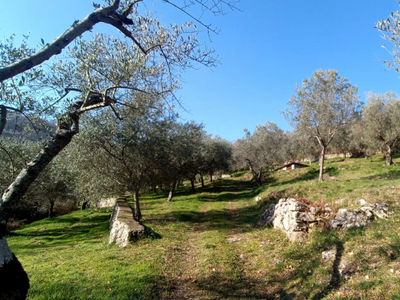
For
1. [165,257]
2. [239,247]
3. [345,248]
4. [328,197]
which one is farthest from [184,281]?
[328,197]

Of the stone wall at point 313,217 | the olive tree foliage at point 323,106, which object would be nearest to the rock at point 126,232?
the stone wall at point 313,217

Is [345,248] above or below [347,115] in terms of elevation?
below

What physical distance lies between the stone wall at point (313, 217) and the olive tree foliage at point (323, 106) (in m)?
11.2

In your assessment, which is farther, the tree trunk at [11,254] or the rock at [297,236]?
the rock at [297,236]

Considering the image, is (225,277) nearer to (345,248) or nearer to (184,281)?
(184,281)

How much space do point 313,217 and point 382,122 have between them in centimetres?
2770

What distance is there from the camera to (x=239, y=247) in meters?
10.4

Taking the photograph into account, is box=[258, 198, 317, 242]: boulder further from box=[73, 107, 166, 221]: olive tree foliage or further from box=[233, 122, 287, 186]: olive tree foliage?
box=[233, 122, 287, 186]: olive tree foliage

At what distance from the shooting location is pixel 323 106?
2081 cm

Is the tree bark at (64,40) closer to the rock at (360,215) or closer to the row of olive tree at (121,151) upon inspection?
the row of olive tree at (121,151)

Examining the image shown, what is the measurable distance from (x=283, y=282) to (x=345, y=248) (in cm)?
252

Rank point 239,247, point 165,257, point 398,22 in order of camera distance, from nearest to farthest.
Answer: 1. point 398,22
2. point 165,257
3. point 239,247

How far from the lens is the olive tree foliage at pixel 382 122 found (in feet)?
93.5

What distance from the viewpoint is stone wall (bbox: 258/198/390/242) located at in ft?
29.4
